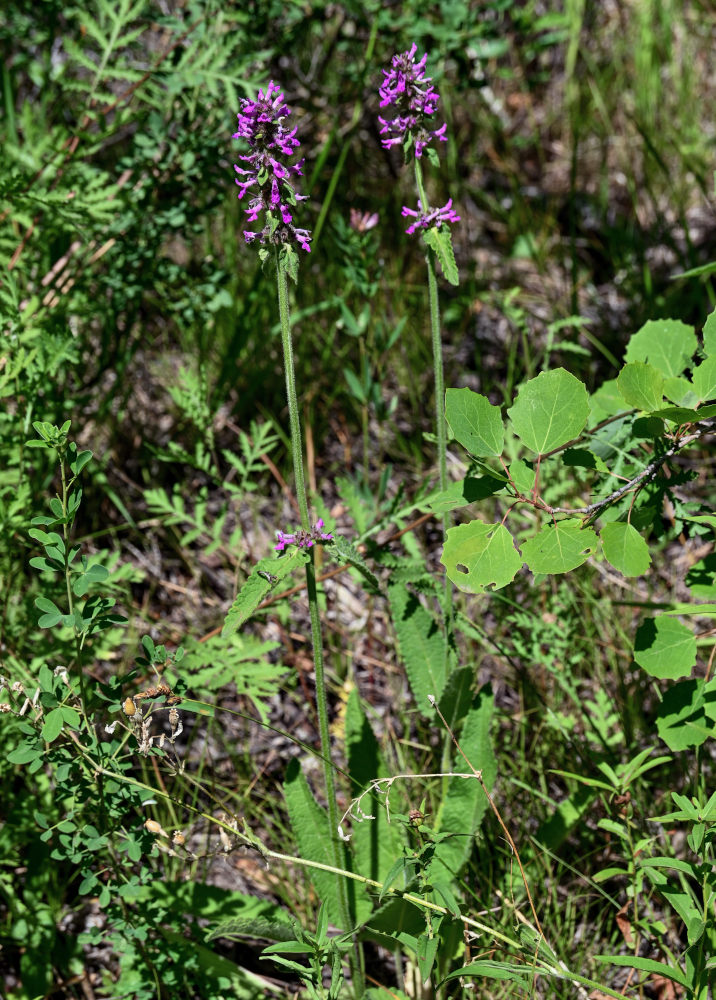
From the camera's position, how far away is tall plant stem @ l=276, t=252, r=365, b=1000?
151cm

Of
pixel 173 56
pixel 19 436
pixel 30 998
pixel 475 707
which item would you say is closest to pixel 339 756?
pixel 475 707

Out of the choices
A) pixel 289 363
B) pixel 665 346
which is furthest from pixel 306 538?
pixel 665 346

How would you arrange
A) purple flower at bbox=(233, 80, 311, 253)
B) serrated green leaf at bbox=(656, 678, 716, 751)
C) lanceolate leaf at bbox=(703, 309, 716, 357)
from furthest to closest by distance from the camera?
serrated green leaf at bbox=(656, 678, 716, 751), lanceolate leaf at bbox=(703, 309, 716, 357), purple flower at bbox=(233, 80, 311, 253)

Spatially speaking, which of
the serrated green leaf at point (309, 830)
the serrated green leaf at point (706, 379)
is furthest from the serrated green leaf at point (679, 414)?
the serrated green leaf at point (309, 830)

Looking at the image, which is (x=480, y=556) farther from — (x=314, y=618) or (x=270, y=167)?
(x=270, y=167)

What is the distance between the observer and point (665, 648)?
1.79 metres

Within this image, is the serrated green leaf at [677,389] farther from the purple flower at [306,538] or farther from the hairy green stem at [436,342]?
the purple flower at [306,538]

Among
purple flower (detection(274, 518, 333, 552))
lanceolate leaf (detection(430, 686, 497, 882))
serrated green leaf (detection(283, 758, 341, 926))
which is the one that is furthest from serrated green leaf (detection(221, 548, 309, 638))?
lanceolate leaf (detection(430, 686, 497, 882))

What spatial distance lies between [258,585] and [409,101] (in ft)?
3.05

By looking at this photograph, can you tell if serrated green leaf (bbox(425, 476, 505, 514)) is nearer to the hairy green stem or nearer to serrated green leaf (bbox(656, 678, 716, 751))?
the hairy green stem

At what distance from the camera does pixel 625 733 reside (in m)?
2.30

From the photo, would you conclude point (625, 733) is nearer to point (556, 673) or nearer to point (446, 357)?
point (556, 673)

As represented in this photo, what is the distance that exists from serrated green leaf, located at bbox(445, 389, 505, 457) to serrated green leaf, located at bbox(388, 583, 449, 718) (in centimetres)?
58

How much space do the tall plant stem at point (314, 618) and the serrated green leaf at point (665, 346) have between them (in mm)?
790
